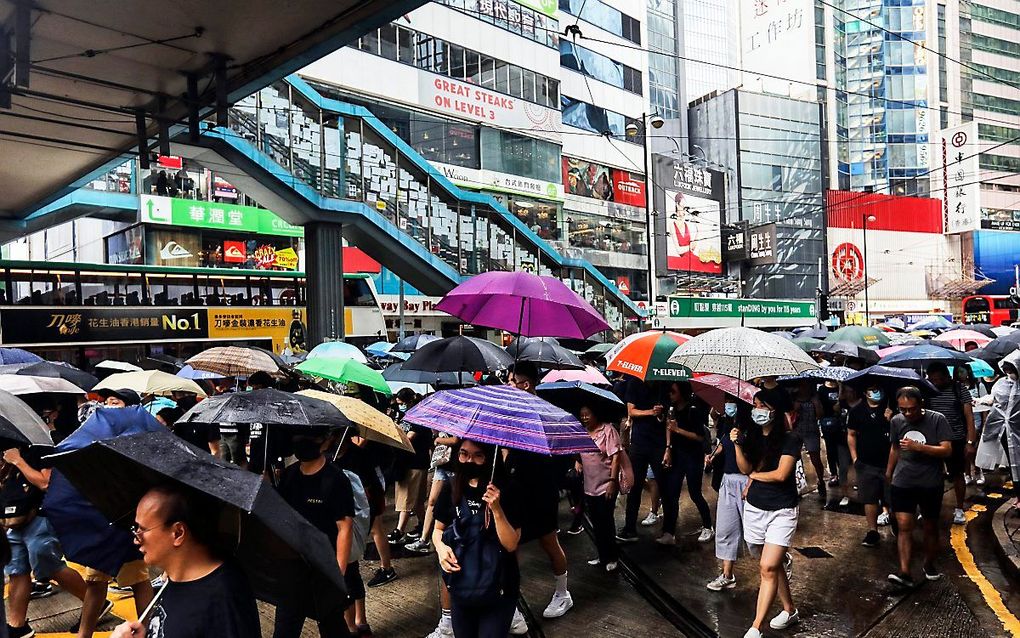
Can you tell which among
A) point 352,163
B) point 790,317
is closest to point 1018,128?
point 790,317

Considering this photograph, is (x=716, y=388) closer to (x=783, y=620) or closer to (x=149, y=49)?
(x=783, y=620)

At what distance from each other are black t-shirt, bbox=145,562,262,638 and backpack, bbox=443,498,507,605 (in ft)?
5.16

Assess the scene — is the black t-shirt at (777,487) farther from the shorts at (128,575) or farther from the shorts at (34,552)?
the shorts at (34,552)

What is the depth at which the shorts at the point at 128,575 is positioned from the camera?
4.39m

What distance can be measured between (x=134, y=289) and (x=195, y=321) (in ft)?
4.99

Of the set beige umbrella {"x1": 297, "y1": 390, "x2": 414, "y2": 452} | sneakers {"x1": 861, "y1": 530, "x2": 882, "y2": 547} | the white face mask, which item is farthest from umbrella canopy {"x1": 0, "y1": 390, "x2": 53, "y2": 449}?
sneakers {"x1": 861, "y1": 530, "x2": 882, "y2": 547}

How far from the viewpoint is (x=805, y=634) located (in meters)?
5.28

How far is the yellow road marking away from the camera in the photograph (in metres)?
5.41

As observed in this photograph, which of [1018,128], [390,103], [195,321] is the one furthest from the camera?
[1018,128]

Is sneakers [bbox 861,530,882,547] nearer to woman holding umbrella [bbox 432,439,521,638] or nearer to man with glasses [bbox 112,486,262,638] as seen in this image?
woman holding umbrella [bbox 432,439,521,638]

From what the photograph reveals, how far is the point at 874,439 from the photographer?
7098 millimetres

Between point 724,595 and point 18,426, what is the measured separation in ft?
17.6

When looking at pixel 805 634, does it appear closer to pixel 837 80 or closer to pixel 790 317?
pixel 790 317

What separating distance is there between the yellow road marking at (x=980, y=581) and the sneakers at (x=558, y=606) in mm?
3277
